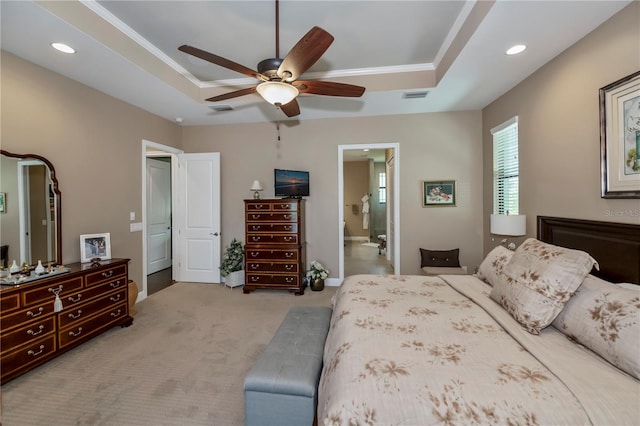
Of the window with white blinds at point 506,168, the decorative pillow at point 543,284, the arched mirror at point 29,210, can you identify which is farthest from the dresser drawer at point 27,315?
the window with white blinds at point 506,168

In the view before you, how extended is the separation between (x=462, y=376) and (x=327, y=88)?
7.20 feet

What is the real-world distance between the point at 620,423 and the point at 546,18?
8.33 ft

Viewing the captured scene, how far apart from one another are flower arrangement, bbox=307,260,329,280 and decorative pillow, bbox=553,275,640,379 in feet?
9.96

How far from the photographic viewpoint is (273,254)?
4109 millimetres

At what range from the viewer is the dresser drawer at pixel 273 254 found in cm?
407

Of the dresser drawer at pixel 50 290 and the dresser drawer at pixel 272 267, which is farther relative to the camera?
the dresser drawer at pixel 272 267

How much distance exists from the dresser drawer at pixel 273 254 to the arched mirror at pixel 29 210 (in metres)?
2.16

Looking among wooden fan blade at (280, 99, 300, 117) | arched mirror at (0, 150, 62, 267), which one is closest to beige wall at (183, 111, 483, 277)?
wooden fan blade at (280, 99, 300, 117)

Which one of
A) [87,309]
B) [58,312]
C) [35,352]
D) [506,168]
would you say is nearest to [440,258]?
[506,168]

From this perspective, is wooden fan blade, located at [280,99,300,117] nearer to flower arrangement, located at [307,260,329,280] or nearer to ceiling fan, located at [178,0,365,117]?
ceiling fan, located at [178,0,365,117]

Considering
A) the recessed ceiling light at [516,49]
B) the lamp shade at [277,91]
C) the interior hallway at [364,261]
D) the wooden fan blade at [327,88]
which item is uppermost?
the recessed ceiling light at [516,49]

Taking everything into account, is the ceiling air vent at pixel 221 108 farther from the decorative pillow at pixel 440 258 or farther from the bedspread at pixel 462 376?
the decorative pillow at pixel 440 258

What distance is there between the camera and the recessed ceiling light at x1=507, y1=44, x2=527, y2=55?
2.35m

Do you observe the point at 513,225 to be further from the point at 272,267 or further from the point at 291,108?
the point at 272,267
